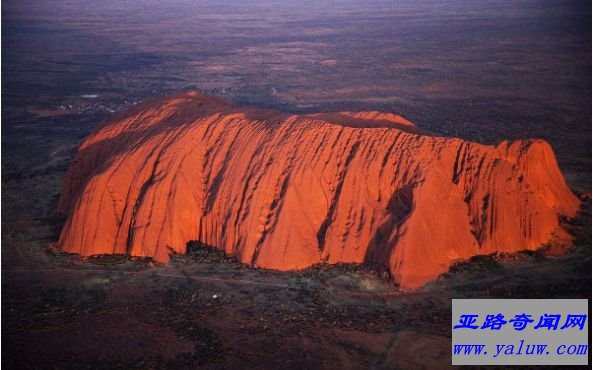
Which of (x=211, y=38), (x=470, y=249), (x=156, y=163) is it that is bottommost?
(x=470, y=249)

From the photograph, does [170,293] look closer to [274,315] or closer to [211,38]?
[274,315]

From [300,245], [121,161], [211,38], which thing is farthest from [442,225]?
[211,38]

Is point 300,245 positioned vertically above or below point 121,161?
below

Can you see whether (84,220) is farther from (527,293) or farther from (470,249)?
(527,293)

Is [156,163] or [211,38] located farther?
[211,38]

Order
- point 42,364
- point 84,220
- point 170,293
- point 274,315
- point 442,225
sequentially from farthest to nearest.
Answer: point 84,220
point 442,225
point 170,293
point 274,315
point 42,364

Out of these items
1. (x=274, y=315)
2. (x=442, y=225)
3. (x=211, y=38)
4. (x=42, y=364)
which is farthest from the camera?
(x=211, y=38)
